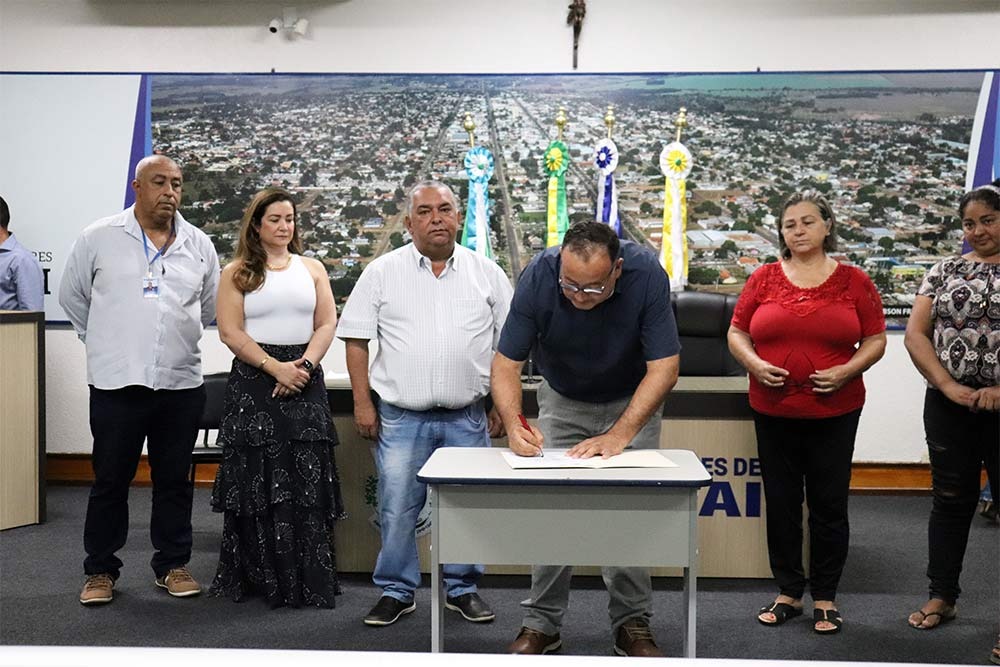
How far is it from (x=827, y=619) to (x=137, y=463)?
2418mm

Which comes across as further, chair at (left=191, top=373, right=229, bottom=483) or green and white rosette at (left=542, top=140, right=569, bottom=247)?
green and white rosette at (left=542, top=140, right=569, bottom=247)

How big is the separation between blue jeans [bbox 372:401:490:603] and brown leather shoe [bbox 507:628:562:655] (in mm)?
485

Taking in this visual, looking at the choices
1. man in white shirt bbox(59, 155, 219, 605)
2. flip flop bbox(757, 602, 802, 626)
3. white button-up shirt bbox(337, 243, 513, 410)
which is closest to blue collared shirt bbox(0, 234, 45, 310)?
man in white shirt bbox(59, 155, 219, 605)

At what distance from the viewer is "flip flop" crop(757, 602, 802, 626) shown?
3.52 metres

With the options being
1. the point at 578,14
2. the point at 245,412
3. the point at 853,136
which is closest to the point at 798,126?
the point at 853,136

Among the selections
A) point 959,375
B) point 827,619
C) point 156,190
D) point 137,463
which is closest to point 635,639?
point 827,619

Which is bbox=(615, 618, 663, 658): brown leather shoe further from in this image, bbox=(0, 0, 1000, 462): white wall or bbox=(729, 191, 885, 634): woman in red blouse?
bbox=(0, 0, 1000, 462): white wall

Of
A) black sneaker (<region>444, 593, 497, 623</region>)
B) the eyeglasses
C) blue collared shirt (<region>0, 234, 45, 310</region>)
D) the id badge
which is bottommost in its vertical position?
black sneaker (<region>444, 593, 497, 623</region>)

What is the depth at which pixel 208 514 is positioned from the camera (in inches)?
213

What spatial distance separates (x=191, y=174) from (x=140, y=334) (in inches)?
103

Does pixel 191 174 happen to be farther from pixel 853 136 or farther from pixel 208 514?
pixel 853 136

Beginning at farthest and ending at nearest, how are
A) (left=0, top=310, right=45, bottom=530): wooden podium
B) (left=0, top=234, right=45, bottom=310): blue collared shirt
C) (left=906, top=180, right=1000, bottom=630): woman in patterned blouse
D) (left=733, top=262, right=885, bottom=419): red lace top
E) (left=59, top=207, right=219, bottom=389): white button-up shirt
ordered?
(left=0, top=234, right=45, bottom=310): blue collared shirt < (left=0, top=310, right=45, bottom=530): wooden podium < (left=59, top=207, right=219, bottom=389): white button-up shirt < (left=733, top=262, right=885, bottom=419): red lace top < (left=906, top=180, right=1000, bottom=630): woman in patterned blouse

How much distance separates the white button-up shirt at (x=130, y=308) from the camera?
361 cm

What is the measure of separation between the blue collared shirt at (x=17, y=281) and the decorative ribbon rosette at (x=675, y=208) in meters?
3.41
